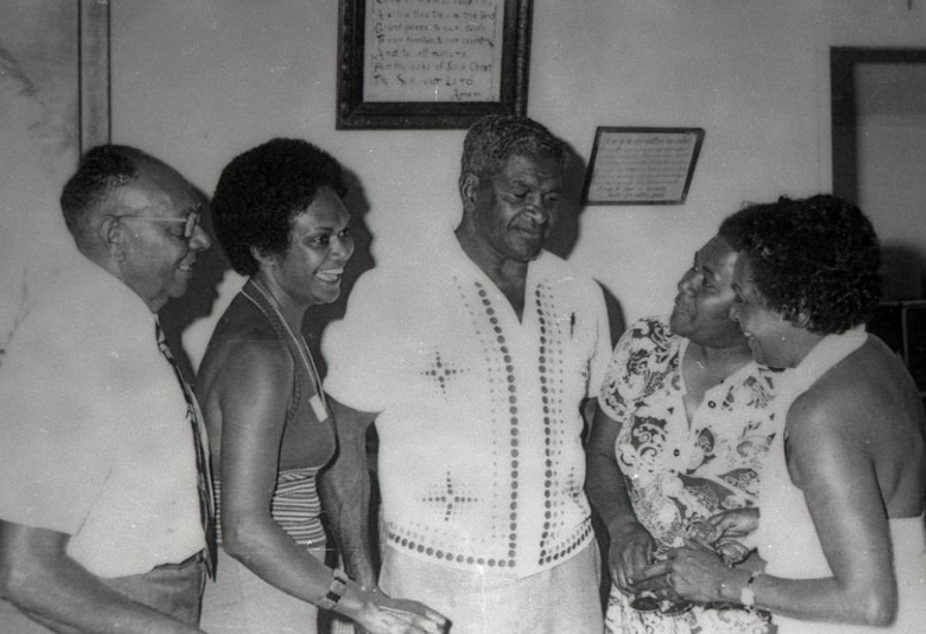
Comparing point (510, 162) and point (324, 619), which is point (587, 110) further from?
point (324, 619)

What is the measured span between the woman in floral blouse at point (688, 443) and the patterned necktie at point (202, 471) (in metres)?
0.87

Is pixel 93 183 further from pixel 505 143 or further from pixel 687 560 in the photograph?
pixel 687 560

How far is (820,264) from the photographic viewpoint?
1658 millimetres

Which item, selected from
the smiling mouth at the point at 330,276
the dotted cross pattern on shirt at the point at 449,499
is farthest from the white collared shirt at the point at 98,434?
the dotted cross pattern on shirt at the point at 449,499

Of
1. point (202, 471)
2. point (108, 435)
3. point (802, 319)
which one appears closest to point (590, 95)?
point (802, 319)

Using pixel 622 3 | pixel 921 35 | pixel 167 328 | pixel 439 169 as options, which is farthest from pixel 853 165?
pixel 167 328

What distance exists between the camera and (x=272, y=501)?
1.80m

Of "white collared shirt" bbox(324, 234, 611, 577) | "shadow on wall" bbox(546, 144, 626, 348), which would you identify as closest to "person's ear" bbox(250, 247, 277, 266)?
"white collared shirt" bbox(324, 234, 611, 577)

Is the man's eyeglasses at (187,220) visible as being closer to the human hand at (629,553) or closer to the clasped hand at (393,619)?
the clasped hand at (393,619)

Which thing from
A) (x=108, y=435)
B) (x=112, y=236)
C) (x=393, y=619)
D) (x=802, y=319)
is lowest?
(x=393, y=619)

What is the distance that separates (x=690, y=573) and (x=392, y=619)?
58 cm

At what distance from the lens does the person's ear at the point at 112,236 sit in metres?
1.63

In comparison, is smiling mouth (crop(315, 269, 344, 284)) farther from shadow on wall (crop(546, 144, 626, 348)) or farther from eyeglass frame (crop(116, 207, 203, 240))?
shadow on wall (crop(546, 144, 626, 348))

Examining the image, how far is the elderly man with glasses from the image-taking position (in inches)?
53.1
